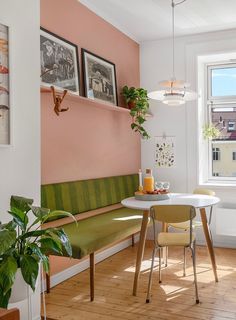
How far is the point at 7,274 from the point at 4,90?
45.8 inches

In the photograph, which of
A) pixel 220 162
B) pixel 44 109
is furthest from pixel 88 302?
pixel 220 162

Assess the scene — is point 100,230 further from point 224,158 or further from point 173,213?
point 224,158

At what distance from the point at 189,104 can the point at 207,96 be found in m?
0.34

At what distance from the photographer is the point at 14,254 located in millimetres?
1871

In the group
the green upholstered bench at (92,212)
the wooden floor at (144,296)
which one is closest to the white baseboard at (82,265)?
the wooden floor at (144,296)

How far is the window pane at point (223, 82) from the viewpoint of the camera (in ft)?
16.9

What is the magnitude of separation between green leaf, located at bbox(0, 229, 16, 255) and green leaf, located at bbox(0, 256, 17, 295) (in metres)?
0.06

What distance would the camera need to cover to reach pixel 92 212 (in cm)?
416

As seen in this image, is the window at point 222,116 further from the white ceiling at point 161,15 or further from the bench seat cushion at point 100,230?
the bench seat cushion at point 100,230

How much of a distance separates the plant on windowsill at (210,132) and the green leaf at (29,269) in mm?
3799

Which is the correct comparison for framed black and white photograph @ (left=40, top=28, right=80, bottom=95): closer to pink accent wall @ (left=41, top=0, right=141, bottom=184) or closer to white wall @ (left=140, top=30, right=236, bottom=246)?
pink accent wall @ (left=41, top=0, right=141, bottom=184)

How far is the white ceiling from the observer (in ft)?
13.2

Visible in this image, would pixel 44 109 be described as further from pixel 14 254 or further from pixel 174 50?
pixel 174 50

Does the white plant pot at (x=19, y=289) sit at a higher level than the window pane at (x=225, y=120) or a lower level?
lower
